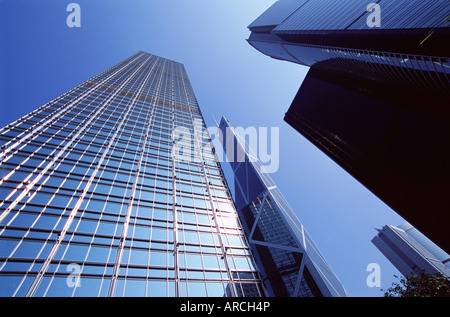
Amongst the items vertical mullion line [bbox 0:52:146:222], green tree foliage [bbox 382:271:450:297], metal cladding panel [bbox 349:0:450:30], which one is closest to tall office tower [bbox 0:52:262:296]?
vertical mullion line [bbox 0:52:146:222]

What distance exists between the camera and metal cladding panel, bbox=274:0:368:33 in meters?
46.1

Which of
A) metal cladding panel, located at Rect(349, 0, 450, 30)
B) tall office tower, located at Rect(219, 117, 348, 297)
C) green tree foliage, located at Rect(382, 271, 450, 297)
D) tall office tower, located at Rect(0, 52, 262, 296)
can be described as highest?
metal cladding panel, located at Rect(349, 0, 450, 30)

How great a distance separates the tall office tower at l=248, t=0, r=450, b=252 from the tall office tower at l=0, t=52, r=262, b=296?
32445mm

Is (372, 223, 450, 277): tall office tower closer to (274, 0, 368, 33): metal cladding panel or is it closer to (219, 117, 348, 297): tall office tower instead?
(219, 117, 348, 297): tall office tower

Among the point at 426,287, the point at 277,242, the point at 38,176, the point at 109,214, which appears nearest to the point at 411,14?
the point at 426,287

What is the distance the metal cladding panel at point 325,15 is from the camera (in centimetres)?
4606

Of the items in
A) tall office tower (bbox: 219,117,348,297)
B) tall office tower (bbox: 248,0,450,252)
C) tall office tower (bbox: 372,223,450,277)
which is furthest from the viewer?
tall office tower (bbox: 372,223,450,277)

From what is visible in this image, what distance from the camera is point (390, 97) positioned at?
48938mm

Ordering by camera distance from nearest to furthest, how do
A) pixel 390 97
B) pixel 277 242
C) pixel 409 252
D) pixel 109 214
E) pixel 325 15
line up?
pixel 109 214
pixel 390 97
pixel 325 15
pixel 277 242
pixel 409 252

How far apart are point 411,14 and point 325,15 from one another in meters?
23.5

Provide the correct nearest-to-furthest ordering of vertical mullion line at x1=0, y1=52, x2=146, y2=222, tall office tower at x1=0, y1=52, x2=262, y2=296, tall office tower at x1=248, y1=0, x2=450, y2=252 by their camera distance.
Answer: tall office tower at x1=0, y1=52, x2=262, y2=296, vertical mullion line at x1=0, y1=52, x2=146, y2=222, tall office tower at x1=248, y1=0, x2=450, y2=252

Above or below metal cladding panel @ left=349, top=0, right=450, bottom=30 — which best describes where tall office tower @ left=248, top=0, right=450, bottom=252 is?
below

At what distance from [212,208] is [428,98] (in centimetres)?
4407

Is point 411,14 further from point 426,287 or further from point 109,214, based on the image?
point 109,214
